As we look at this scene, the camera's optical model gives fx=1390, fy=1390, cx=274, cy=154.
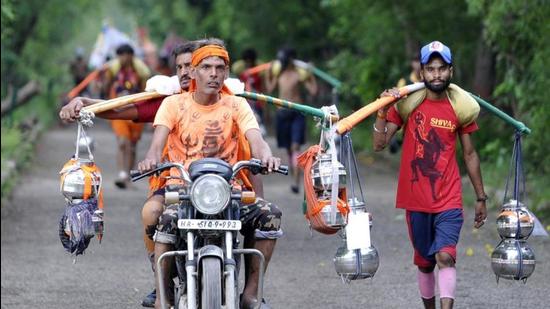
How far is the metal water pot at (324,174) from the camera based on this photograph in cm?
795

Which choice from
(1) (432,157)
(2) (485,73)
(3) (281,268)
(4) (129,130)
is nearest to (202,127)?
(1) (432,157)

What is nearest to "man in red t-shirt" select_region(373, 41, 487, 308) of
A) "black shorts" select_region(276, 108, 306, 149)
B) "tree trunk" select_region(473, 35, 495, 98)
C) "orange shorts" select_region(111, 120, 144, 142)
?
"orange shorts" select_region(111, 120, 144, 142)

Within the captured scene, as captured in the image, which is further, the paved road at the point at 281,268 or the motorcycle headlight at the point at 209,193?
the paved road at the point at 281,268

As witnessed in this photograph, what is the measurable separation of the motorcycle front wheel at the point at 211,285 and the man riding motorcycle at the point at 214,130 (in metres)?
0.80

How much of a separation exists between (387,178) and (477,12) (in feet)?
18.3

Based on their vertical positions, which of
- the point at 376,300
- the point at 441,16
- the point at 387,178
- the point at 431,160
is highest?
the point at 441,16

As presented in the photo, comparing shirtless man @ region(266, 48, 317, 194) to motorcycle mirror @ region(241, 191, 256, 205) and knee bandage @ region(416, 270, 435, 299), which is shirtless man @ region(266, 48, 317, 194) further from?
motorcycle mirror @ region(241, 191, 256, 205)

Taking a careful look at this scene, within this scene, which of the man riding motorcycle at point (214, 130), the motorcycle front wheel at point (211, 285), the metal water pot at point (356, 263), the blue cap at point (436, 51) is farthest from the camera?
the blue cap at point (436, 51)

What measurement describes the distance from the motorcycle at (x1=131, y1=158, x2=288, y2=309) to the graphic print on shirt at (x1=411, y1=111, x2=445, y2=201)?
1.48m

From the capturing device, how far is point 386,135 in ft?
28.9

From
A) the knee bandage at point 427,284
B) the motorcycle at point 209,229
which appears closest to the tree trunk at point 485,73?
the knee bandage at point 427,284

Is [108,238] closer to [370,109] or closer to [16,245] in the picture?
[16,245]

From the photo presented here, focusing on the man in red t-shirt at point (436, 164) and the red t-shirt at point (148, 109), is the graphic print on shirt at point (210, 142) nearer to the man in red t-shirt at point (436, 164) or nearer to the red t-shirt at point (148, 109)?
the red t-shirt at point (148, 109)

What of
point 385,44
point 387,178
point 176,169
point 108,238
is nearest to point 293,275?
point 108,238
